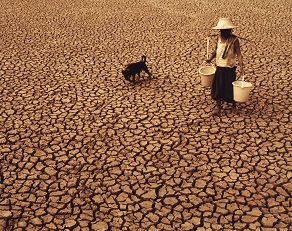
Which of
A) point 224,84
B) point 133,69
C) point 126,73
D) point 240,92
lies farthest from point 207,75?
point 126,73

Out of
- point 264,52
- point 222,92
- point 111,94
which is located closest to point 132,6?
point 264,52

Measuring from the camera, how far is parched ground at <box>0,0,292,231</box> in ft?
15.6

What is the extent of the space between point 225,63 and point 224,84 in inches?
15.3

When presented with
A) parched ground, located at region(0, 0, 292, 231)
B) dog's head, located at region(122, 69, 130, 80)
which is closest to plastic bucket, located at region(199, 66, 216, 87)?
parched ground, located at region(0, 0, 292, 231)

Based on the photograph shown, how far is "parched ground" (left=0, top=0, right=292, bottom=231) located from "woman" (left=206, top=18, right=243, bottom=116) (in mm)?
334

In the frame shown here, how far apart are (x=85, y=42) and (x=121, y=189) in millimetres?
6633

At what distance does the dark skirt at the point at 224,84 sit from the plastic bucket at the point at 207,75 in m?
0.18

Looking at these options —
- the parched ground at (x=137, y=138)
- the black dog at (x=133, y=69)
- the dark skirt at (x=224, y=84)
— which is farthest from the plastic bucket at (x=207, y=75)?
the black dog at (x=133, y=69)

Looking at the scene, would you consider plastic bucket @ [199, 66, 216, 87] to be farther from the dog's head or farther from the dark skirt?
the dog's head

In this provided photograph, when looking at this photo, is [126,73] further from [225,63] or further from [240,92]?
[240,92]

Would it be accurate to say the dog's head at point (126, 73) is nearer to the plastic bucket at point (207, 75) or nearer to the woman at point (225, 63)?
the plastic bucket at point (207, 75)

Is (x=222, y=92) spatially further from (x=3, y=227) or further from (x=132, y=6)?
(x=132, y=6)

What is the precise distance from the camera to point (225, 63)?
657 centimetres

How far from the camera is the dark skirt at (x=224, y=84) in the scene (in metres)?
6.67
